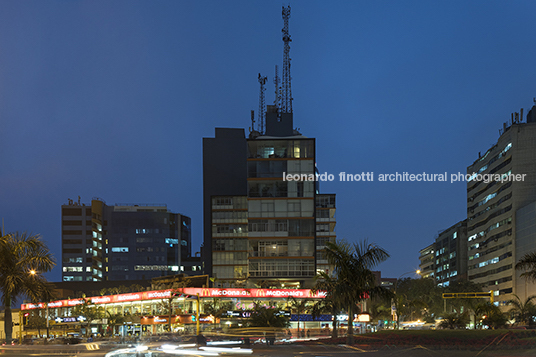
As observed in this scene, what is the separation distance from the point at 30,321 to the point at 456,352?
87.1 m

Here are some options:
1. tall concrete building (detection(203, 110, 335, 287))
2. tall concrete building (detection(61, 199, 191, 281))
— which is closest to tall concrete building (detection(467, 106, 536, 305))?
tall concrete building (detection(203, 110, 335, 287))

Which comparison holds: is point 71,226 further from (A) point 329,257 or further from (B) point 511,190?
(A) point 329,257

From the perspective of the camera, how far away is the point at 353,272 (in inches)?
1236

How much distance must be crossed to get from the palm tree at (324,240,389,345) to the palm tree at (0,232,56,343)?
1499cm

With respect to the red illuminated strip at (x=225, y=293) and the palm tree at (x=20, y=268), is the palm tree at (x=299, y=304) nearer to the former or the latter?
the red illuminated strip at (x=225, y=293)

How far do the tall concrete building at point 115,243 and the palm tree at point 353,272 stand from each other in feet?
488

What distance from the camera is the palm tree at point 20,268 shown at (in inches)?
943

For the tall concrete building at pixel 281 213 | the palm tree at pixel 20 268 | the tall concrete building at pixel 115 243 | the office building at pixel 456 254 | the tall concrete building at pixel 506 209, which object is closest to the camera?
the palm tree at pixel 20 268

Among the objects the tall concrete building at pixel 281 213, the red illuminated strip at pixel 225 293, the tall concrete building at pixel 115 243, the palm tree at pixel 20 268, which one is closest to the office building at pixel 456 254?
the tall concrete building at pixel 115 243

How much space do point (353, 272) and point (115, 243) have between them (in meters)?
153

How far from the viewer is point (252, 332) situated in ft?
146

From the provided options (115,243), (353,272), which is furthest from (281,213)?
(115,243)

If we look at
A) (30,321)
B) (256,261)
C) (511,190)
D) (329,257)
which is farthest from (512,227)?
(329,257)

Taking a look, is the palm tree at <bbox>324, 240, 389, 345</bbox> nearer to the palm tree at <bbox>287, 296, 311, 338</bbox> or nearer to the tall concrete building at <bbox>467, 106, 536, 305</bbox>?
the palm tree at <bbox>287, 296, 311, 338</bbox>
